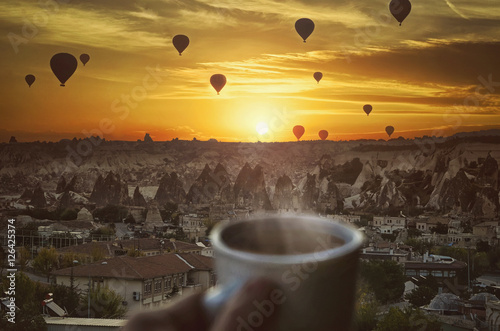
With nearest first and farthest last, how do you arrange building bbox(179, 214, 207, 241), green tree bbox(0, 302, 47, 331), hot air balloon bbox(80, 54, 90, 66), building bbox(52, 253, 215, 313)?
green tree bbox(0, 302, 47, 331) → building bbox(52, 253, 215, 313) → hot air balloon bbox(80, 54, 90, 66) → building bbox(179, 214, 207, 241)

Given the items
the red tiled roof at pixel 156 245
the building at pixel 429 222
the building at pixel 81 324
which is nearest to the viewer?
the building at pixel 81 324

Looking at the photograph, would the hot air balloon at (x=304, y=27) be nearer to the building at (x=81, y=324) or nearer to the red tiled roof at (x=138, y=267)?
the red tiled roof at (x=138, y=267)

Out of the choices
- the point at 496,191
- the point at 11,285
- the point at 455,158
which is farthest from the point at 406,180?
the point at 11,285

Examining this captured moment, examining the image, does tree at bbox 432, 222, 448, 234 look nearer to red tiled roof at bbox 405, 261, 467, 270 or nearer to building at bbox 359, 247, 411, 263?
building at bbox 359, 247, 411, 263

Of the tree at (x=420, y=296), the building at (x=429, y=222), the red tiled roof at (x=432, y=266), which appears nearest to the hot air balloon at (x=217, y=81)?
the tree at (x=420, y=296)

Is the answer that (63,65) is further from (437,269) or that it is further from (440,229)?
(440,229)

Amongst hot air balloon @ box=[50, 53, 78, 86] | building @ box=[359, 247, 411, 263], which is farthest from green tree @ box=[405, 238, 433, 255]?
hot air balloon @ box=[50, 53, 78, 86]
